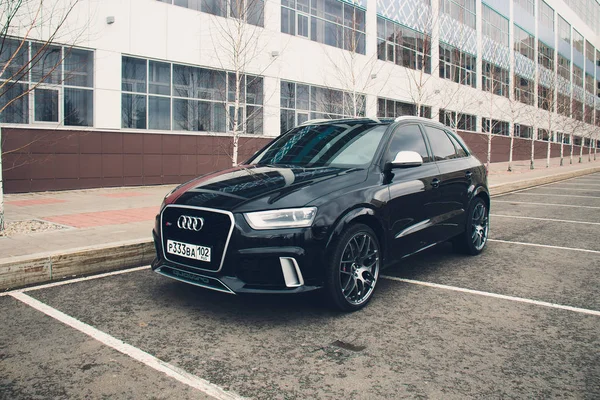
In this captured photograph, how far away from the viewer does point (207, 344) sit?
11.9 feet

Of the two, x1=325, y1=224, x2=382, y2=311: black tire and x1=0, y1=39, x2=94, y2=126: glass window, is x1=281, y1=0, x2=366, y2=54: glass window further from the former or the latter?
x1=325, y1=224, x2=382, y2=311: black tire

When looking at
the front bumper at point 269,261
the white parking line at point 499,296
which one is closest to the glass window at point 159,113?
the white parking line at point 499,296

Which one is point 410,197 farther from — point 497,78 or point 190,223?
point 497,78

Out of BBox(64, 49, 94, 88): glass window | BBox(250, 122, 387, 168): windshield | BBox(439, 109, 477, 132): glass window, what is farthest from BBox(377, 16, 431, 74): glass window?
BBox(250, 122, 387, 168): windshield

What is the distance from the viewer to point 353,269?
4.36 meters

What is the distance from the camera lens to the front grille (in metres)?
3.94

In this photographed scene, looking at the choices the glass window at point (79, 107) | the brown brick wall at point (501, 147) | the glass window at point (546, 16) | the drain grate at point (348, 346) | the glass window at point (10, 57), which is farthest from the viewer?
the glass window at point (546, 16)

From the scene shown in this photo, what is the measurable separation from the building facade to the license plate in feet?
13.7

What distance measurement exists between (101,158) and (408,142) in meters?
11.0

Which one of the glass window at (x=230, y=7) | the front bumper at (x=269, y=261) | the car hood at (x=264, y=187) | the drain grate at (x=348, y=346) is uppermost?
the glass window at (x=230, y=7)

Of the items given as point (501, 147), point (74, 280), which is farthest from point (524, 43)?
point (74, 280)

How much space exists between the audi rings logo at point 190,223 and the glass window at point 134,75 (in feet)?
37.7

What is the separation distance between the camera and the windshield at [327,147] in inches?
195

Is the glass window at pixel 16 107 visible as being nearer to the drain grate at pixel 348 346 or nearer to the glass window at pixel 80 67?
the glass window at pixel 80 67
